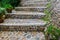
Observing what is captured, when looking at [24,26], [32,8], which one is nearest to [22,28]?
[24,26]

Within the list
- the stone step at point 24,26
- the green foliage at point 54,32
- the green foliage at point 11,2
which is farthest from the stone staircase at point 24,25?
the green foliage at point 54,32

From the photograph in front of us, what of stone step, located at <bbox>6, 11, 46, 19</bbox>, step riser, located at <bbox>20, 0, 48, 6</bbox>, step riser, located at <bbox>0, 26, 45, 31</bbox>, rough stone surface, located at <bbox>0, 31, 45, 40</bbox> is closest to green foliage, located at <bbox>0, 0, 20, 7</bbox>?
step riser, located at <bbox>20, 0, 48, 6</bbox>

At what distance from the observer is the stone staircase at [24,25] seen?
191 inches

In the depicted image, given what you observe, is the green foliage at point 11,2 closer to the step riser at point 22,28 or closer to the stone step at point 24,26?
the stone step at point 24,26

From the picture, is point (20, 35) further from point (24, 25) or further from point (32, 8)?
point (32, 8)

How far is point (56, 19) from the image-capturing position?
3834 millimetres

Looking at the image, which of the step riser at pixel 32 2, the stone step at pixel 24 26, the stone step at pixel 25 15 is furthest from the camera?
the step riser at pixel 32 2

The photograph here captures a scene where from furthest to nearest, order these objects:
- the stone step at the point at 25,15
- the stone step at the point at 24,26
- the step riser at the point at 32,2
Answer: the step riser at the point at 32,2
the stone step at the point at 25,15
the stone step at the point at 24,26

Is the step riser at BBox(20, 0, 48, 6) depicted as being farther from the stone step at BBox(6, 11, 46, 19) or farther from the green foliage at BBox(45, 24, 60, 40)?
the green foliage at BBox(45, 24, 60, 40)

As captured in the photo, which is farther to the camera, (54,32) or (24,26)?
(24,26)

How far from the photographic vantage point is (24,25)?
17.2 ft

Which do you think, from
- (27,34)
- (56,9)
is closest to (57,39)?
(56,9)

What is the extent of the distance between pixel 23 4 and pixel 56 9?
320cm

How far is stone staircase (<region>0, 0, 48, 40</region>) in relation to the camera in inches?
191
